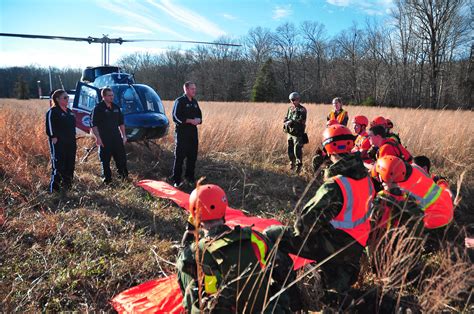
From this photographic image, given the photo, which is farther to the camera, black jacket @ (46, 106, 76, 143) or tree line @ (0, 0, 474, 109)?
tree line @ (0, 0, 474, 109)

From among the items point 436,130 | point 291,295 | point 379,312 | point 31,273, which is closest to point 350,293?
point 379,312

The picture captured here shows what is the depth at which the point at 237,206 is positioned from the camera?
6.05 m

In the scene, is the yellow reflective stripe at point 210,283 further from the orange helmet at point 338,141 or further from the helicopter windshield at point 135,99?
the helicopter windshield at point 135,99

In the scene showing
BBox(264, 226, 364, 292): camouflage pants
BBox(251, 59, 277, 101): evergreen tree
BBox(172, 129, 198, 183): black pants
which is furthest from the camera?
BBox(251, 59, 277, 101): evergreen tree

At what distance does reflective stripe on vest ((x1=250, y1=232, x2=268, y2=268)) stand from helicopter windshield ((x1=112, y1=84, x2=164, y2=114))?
6.76 m

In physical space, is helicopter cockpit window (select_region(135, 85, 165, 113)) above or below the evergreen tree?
below

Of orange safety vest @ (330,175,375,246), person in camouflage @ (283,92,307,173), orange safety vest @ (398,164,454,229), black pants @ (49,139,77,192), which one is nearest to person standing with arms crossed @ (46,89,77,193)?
black pants @ (49,139,77,192)

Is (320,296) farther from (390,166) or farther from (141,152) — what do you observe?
(141,152)

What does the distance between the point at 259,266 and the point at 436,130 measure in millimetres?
9215

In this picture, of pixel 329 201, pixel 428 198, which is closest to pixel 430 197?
pixel 428 198

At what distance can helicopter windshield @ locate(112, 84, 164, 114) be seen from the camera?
27.7ft

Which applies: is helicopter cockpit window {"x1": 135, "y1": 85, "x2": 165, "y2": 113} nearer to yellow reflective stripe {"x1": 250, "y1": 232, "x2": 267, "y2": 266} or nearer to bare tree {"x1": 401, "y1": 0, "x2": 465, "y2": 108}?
yellow reflective stripe {"x1": 250, "y1": 232, "x2": 267, "y2": 266}

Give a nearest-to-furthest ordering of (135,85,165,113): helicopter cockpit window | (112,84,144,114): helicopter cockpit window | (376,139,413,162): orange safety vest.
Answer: (376,139,413,162): orange safety vest
(112,84,144,114): helicopter cockpit window
(135,85,165,113): helicopter cockpit window

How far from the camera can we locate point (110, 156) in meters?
6.75
